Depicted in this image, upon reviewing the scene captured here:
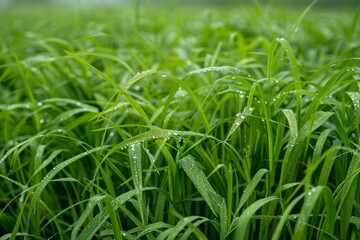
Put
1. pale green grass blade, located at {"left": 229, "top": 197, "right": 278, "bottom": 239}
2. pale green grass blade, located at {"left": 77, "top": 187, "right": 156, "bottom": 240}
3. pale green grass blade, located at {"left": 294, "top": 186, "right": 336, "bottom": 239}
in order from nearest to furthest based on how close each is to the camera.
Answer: pale green grass blade, located at {"left": 294, "top": 186, "right": 336, "bottom": 239} < pale green grass blade, located at {"left": 229, "top": 197, "right": 278, "bottom": 239} < pale green grass blade, located at {"left": 77, "top": 187, "right": 156, "bottom": 240}

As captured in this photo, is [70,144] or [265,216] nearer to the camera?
[265,216]

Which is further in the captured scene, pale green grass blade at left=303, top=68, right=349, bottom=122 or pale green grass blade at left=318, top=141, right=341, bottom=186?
pale green grass blade at left=303, top=68, right=349, bottom=122

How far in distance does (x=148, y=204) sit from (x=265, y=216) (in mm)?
268

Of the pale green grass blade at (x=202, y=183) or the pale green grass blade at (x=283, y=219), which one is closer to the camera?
the pale green grass blade at (x=283, y=219)

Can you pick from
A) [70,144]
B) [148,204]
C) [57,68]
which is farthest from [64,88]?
[148,204]

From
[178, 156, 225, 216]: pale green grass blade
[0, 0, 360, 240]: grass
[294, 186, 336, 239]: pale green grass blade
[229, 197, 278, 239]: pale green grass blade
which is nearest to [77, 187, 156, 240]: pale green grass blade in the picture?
[0, 0, 360, 240]: grass

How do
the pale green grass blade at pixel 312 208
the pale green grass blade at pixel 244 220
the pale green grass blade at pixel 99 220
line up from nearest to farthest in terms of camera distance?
the pale green grass blade at pixel 312 208, the pale green grass blade at pixel 244 220, the pale green grass blade at pixel 99 220

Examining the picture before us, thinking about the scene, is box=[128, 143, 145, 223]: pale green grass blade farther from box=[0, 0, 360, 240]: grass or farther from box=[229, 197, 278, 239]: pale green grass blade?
box=[229, 197, 278, 239]: pale green grass blade

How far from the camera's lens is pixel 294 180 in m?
1.11

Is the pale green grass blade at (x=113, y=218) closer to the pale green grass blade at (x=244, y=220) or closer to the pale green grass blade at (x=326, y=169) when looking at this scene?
the pale green grass blade at (x=244, y=220)

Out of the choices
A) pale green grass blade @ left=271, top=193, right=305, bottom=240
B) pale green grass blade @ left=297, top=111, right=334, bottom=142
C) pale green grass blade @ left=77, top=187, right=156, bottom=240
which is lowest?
pale green grass blade @ left=77, top=187, right=156, bottom=240

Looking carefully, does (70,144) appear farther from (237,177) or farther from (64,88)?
(237,177)

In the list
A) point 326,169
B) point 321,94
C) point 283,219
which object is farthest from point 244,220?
point 321,94

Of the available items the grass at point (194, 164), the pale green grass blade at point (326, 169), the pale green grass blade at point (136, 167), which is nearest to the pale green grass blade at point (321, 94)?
the grass at point (194, 164)
